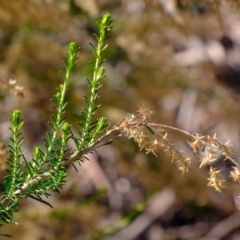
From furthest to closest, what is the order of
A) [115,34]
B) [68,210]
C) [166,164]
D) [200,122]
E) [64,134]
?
[200,122]
[166,164]
[115,34]
[68,210]
[64,134]

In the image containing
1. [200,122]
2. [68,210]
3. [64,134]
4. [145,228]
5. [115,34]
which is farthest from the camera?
[200,122]

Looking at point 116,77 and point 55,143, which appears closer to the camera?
point 55,143

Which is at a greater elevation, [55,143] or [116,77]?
[116,77]

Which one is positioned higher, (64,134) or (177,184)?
(177,184)

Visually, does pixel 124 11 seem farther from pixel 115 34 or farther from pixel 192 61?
pixel 115 34

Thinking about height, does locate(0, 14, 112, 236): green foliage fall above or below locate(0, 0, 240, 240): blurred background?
below

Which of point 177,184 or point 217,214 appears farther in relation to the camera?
point 217,214

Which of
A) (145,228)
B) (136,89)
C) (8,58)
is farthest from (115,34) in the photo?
(145,228)

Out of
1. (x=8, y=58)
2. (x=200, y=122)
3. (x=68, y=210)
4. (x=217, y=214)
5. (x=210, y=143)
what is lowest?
(x=210, y=143)

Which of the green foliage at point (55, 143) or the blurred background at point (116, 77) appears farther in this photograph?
the blurred background at point (116, 77)

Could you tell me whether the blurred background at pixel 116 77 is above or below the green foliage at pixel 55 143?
above

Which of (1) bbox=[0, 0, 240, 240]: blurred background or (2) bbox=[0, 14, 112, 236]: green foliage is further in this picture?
(1) bbox=[0, 0, 240, 240]: blurred background
